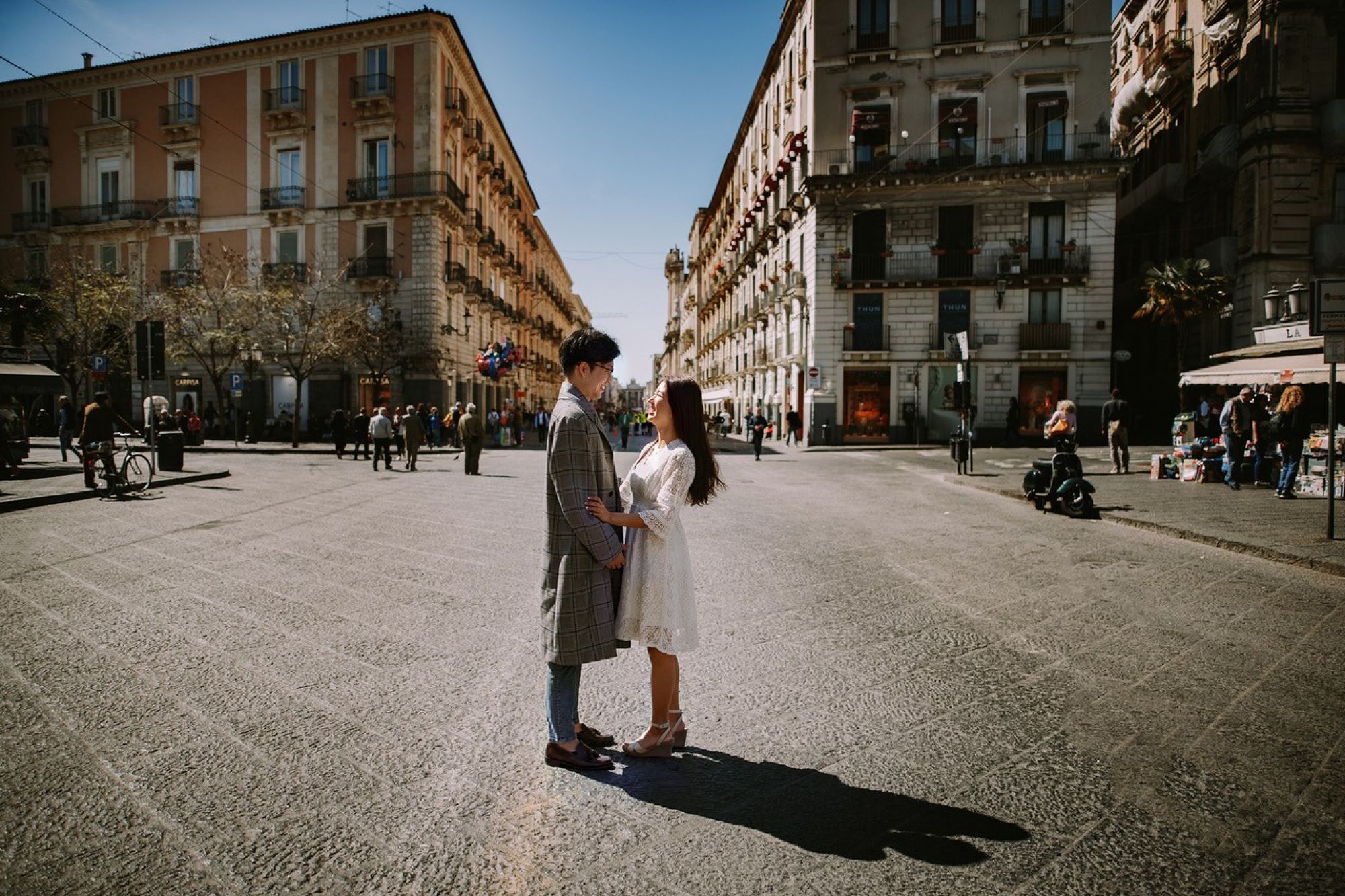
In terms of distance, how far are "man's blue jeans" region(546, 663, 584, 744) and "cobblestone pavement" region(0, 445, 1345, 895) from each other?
0.56 ft

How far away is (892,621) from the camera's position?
16.8ft

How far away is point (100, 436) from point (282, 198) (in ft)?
83.0

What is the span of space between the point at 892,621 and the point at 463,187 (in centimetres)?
3585

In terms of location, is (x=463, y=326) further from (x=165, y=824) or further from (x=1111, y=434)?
(x=165, y=824)

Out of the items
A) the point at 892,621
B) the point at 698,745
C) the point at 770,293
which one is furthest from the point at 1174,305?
the point at 698,745

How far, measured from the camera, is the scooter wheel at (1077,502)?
10375 millimetres

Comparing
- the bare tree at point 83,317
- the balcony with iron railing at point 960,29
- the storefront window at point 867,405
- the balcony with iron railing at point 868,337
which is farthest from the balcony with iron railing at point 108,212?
the balcony with iron railing at point 960,29

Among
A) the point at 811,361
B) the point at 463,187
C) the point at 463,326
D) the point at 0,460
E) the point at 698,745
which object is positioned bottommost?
the point at 698,745

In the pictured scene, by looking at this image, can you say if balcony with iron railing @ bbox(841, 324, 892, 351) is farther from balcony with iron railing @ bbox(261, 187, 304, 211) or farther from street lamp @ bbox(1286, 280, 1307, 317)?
balcony with iron railing @ bbox(261, 187, 304, 211)

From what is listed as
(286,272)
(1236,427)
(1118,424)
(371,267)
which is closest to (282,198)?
(286,272)

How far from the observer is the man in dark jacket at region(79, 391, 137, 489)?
11.8 metres

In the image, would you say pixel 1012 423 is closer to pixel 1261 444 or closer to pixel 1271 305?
pixel 1271 305

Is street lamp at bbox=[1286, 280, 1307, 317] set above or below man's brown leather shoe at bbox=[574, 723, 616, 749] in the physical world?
above

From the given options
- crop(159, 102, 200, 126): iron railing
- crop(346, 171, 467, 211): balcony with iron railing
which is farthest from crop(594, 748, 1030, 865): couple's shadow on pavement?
crop(159, 102, 200, 126): iron railing
